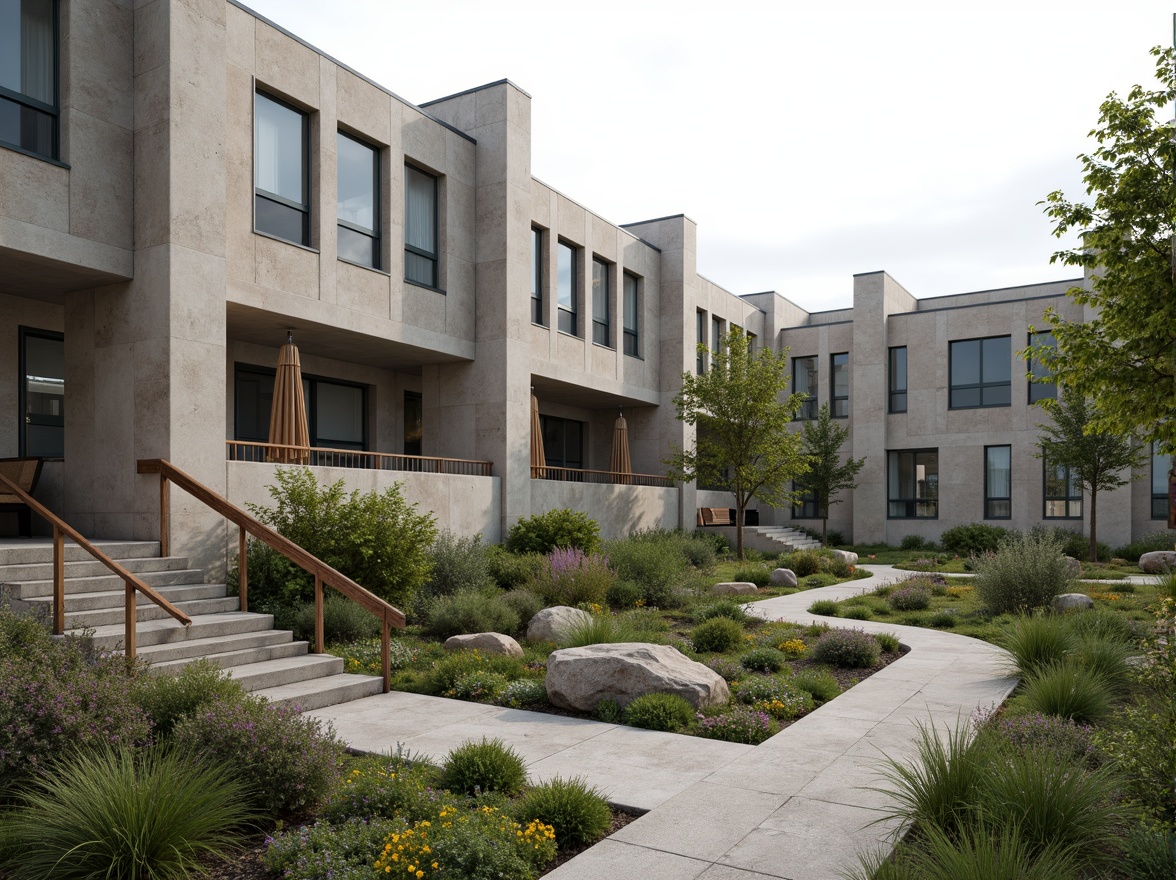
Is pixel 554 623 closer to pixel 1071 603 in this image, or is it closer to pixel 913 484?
pixel 1071 603

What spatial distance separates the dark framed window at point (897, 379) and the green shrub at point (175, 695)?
97.1 ft

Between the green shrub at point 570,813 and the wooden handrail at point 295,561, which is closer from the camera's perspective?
the green shrub at point 570,813

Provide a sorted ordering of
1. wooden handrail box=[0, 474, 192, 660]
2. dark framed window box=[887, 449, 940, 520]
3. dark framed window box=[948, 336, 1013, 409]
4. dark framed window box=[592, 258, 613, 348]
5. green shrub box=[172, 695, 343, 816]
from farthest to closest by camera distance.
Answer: dark framed window box=[887, 449, 940, 520], dark framed window box=[948, 336, 1013, 409], dark framed window box=[592, 258, 613, 348], wooden handrail box=[0, 474, 192, 660], green shrub box=[172, 695, 343, 816]

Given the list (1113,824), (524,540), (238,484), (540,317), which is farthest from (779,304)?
(1113,824)

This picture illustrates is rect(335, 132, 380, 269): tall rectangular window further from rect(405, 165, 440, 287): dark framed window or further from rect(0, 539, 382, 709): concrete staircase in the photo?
rect(0, 539, 382, 709): concrete staircase

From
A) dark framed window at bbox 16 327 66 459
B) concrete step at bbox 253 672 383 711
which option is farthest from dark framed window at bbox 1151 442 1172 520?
dark framed window at bbox 16 327 66 459

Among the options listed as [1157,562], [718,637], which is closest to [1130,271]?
[718,637]

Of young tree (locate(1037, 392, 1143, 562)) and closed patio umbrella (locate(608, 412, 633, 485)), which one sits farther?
closed patio umbrella (locate(608, 412, 633, 485))

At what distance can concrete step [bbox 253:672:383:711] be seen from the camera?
321 inches

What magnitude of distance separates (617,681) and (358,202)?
481 inches

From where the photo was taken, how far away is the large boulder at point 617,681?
7969 mm

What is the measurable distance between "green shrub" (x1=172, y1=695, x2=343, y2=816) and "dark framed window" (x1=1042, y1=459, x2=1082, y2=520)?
93.2 ft

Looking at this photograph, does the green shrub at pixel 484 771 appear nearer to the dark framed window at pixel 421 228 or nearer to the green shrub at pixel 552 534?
the green shrub at pixel 552 534

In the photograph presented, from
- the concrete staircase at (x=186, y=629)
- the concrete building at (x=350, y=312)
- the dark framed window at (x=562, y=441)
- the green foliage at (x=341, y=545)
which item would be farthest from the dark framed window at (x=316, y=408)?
the dark framed window at (x=562, y=441)
